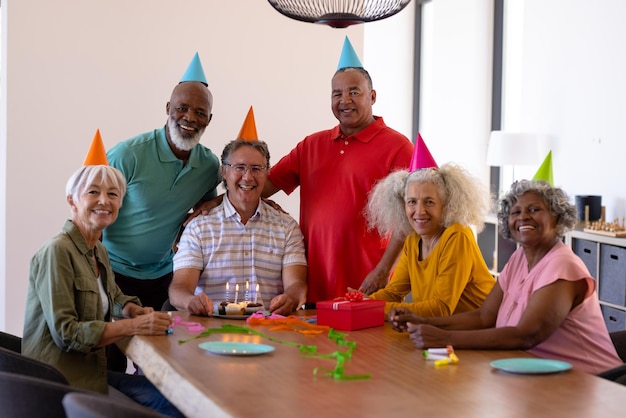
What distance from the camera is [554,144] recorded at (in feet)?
21.6

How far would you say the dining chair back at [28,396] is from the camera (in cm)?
210

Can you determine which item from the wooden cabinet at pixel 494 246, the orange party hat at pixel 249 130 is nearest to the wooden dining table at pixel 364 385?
the orange party hat at pixel 249 130

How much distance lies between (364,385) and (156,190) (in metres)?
1.88

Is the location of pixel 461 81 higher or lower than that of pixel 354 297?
higher

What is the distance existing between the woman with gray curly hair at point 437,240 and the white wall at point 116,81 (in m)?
2.38

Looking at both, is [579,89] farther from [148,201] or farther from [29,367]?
[29,367]

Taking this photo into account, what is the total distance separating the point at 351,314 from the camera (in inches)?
113

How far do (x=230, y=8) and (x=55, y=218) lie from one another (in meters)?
1.64

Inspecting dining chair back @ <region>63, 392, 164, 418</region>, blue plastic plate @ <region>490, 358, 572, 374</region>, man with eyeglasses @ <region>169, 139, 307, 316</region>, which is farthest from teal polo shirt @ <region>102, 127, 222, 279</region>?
dining chair back @ <region>63, 392, 164, 418</region>

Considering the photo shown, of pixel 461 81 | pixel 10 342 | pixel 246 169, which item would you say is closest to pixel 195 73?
pixel 246 169

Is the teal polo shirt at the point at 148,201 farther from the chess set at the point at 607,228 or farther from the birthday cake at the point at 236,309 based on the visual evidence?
the chess set at the point at 607,228

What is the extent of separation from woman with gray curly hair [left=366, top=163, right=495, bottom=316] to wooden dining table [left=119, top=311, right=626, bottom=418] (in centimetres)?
42

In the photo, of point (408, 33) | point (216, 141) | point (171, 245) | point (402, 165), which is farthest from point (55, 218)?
point (408, 33)

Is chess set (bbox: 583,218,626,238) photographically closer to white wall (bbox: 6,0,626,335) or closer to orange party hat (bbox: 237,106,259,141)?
white wall (bbox: 6,0,626,335)
